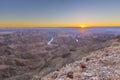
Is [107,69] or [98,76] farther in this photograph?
[107,69]

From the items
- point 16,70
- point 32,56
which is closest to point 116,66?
point 16,70

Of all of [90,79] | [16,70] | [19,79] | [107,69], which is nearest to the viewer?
[90,79]

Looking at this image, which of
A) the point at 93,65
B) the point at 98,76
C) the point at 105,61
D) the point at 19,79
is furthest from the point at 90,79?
the point at 19,79

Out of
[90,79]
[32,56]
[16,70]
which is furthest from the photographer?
[32,56]

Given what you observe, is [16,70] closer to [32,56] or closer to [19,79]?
[19,79]

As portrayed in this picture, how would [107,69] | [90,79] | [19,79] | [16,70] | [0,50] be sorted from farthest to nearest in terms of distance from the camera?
[0,50], [16,70], [19,79], [107,69], [90,79]

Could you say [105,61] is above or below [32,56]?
above

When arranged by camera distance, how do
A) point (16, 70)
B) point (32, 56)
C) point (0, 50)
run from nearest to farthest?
point (16, 70) → point (32, 56) → point (0, 50)

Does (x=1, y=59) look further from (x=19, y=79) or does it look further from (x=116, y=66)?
(x=116, y=66)

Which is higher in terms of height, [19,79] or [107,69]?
[107,69]

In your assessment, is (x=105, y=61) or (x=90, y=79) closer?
(x=90, y=79)
